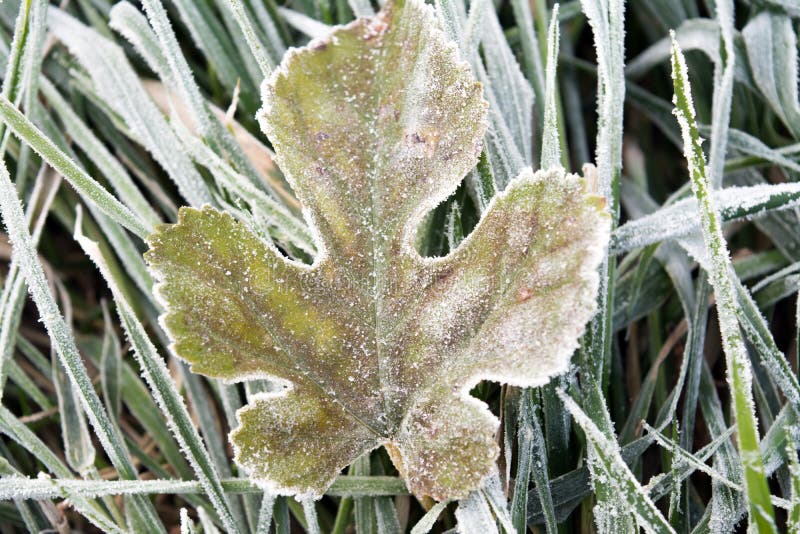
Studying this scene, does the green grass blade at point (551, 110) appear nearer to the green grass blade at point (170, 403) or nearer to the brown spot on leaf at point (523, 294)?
the brown spot on leaf at point (523, 294)

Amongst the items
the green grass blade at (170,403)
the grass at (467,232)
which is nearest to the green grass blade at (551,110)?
the grass at (467,232)

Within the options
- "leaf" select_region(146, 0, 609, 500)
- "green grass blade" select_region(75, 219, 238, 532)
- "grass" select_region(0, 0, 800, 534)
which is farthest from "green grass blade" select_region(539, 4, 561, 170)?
"green grass blade" select_region(75, 219, 238, 532)

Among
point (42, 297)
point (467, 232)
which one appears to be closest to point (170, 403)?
point (42, 297)

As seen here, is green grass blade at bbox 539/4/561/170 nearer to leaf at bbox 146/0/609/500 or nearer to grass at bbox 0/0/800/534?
grass at bbox 0/0/800/534

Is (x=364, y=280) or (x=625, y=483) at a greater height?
(x=364, y=280)

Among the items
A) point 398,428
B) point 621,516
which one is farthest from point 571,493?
point 398,428

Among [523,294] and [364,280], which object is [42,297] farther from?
[523,294]
